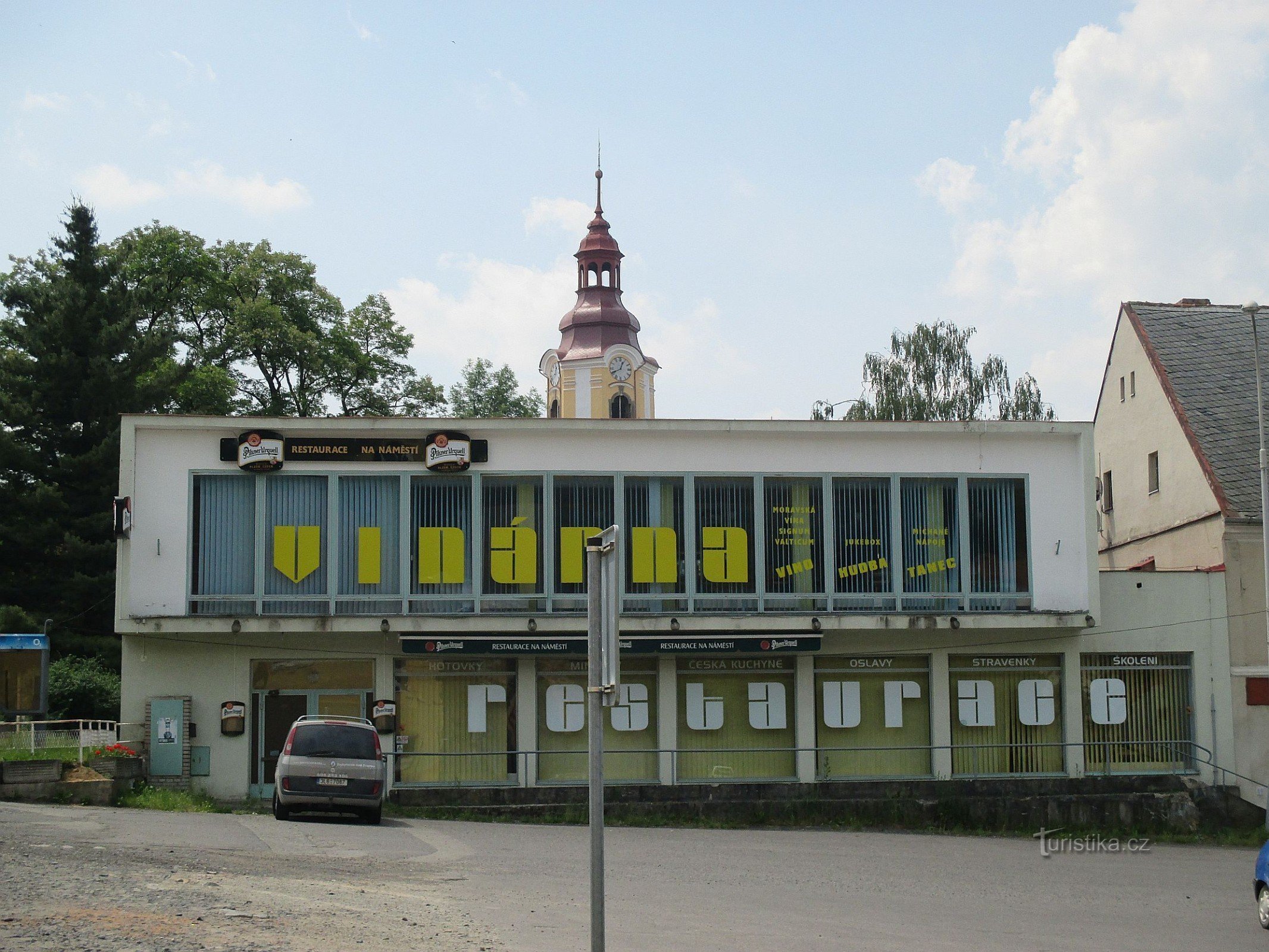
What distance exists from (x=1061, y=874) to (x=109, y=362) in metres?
30.0

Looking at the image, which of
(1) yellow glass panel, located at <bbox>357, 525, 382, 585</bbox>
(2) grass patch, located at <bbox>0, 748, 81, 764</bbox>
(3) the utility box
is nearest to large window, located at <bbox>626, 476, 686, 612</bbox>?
(1) yellow glass panel, located at <bbox>357, 525, 382, 585</bbox>

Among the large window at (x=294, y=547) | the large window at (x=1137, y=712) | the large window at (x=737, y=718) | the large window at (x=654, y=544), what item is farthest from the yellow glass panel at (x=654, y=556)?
the large window at (x=1137, y=712)

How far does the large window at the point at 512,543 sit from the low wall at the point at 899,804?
351 cm

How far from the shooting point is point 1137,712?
26906 mm

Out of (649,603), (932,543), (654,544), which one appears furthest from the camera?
(932,543)

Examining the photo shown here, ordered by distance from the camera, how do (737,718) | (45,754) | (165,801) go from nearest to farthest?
(165,801)
(45,754)
(737,718)

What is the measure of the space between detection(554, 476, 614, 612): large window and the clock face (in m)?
42.9

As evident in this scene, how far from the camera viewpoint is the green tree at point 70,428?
119 ft

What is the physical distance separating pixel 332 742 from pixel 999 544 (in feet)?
44.7

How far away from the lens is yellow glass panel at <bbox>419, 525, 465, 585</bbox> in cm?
2525

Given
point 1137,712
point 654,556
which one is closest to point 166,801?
point 654,556

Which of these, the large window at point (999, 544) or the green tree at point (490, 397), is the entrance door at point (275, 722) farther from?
the green tree at point (490, 397)

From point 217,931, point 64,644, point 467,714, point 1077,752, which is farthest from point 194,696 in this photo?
point 1077,752

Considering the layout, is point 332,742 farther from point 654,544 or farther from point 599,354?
point 599,354
